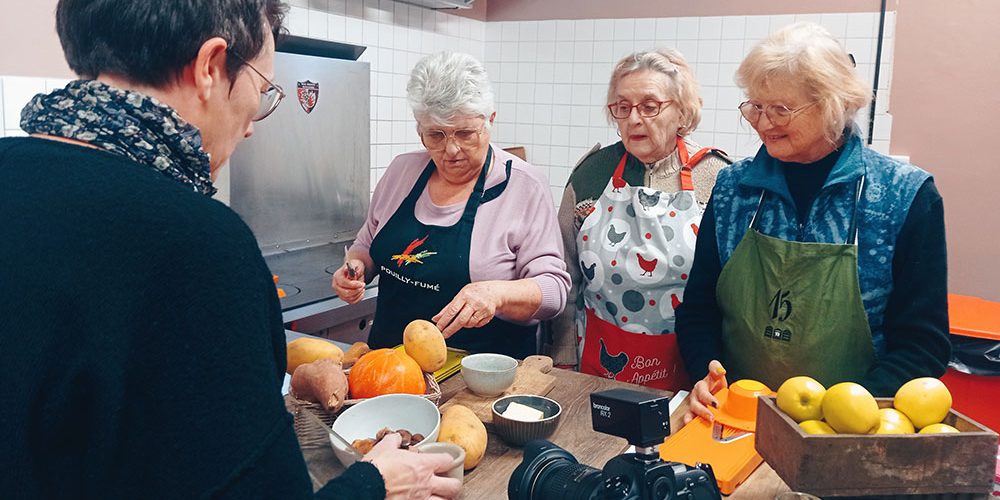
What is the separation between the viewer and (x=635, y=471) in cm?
88

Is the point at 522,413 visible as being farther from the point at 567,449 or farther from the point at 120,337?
the point at 120,337

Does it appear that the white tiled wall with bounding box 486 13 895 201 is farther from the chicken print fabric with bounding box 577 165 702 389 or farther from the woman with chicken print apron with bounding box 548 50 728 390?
the chicken print fabric with bounding box 577 165 702 389

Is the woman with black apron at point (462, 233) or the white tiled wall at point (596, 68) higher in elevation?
the white tiled wall at point (596, 68)

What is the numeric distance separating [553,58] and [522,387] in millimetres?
3094

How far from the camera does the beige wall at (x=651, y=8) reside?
146 inches

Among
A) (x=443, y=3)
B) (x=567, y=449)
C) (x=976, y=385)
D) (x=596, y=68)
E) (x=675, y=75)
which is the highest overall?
(x=443, y=3)

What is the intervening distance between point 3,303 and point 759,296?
1.45 metres

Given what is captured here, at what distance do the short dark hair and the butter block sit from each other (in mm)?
863

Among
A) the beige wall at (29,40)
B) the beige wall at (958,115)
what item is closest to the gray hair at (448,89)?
the beige wall at (29,40)

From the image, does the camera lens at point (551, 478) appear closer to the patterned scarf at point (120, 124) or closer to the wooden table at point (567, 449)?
the wooden table at point (567, 449)

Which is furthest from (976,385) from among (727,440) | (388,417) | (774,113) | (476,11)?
(476,11)

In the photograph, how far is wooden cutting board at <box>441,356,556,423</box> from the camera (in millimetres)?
1551

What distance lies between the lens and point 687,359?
5.92 feet

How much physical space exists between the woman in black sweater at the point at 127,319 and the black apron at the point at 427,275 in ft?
4.12
